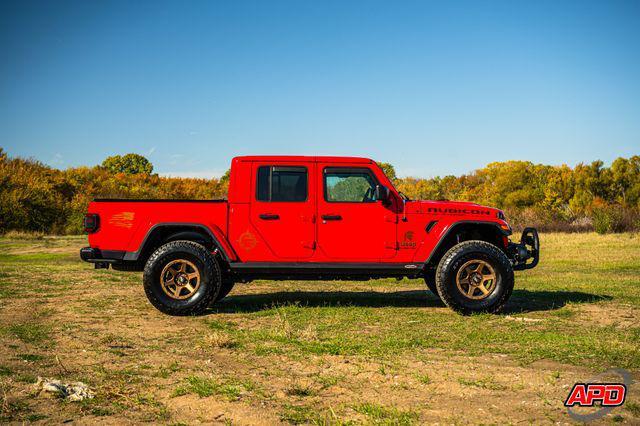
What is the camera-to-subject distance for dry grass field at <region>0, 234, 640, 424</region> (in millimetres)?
4086

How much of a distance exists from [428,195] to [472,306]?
5183 centimetres

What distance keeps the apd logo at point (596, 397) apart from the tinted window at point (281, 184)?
4514 mm

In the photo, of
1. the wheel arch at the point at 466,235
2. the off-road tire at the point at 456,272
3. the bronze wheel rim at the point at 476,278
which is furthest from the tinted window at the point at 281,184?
the bronze wheel rim at the point at 476,278

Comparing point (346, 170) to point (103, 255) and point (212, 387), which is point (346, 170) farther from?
point (212, 387)

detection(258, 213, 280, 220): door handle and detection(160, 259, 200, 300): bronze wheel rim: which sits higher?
detection(258, 213, 280, 220): door handle

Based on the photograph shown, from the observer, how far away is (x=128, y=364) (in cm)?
536

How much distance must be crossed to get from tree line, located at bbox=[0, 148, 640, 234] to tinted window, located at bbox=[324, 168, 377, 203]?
19665mm

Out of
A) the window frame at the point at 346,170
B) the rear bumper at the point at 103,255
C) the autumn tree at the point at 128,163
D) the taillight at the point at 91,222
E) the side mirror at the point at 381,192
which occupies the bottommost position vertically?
the rear bumper at the point at 103,255

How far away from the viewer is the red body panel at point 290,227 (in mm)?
7977

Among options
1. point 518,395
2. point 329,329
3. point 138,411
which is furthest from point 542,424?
point 329,329

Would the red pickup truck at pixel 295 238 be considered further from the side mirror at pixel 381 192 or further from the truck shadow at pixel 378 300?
the truck shadow at pixel 378 300

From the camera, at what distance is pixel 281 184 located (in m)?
8.14

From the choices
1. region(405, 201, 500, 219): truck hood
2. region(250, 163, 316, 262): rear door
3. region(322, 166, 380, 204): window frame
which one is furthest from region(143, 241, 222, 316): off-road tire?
region(405, 201, 500, 219): truck hood

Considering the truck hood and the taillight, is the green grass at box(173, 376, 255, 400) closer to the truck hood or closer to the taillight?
the taillight
